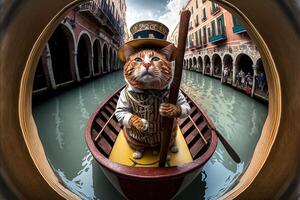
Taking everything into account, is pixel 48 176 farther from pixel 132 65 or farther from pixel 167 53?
pixel 167 53

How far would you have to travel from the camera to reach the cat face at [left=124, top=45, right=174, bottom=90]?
2.04ft

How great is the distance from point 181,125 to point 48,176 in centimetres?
109

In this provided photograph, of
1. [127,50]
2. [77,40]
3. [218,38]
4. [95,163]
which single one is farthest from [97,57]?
[127,50]

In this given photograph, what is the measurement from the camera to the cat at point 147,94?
63cm

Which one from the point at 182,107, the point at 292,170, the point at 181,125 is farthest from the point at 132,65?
the point at 181,125

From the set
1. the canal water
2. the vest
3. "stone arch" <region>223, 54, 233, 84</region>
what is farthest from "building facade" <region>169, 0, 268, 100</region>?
the vest

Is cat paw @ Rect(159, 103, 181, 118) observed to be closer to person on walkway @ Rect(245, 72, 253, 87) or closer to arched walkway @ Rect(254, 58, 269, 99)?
arched walkway @ Rect(254, 58, 269, 99)

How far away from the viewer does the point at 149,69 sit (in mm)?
614

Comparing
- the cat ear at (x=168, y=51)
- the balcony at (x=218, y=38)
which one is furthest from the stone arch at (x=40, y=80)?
the balcony at (x=218, y=38)

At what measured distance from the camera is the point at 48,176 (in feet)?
→ 1.31

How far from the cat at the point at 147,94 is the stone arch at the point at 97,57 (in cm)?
582

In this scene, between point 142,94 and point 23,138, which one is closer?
point 23,138

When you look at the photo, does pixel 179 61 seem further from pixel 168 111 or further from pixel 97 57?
pixel 97 57

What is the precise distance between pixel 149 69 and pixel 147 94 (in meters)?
0.13
